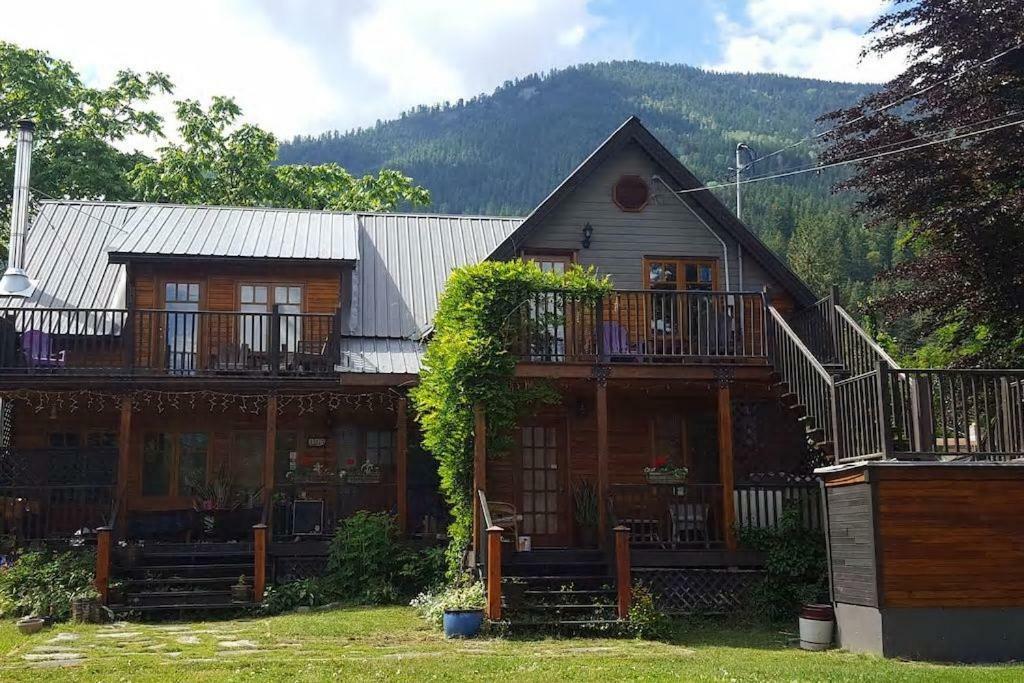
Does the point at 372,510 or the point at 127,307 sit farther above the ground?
the point at 127,307

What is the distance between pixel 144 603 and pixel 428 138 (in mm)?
145927

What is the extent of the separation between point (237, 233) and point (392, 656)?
40.2 ft

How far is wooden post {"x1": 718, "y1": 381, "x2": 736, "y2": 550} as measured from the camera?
1691 cm

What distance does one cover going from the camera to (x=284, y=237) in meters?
22.2

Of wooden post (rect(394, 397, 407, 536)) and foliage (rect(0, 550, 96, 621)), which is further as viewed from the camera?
wooden post (rect(394, 397, 407, 536))

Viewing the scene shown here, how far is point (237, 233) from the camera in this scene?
2227cm

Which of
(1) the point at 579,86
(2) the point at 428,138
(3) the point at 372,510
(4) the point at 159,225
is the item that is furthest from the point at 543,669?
(1) the point at 579,86

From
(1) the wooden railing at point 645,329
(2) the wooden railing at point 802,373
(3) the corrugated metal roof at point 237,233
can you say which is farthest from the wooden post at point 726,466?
(3) the corrugated metal roof at point 237,233

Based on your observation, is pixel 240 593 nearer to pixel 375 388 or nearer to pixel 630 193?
pixel 375 388

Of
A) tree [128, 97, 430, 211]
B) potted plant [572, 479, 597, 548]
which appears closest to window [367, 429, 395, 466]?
potted plant [572, 479, 597, 548]

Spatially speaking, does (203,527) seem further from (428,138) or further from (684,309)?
(428,138)

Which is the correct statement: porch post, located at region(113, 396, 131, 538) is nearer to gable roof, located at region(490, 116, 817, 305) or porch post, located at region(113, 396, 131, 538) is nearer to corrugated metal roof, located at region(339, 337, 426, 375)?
corrugated metal roof, located at region(339, 337, 426, 375)

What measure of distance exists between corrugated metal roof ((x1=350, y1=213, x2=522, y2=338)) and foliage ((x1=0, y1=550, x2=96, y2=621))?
666cm

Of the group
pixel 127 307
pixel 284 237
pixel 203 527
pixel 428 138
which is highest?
pixel 428 138
